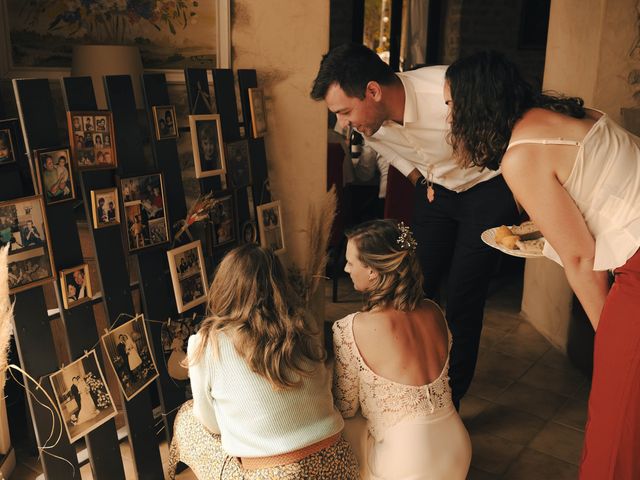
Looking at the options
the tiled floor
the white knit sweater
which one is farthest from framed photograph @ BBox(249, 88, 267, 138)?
the tiled floor

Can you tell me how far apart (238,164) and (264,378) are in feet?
3.66

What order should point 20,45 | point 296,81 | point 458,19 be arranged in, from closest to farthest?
point 20,45
point 296,81
point 458,19

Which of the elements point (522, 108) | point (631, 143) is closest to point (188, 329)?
point (522, 108)

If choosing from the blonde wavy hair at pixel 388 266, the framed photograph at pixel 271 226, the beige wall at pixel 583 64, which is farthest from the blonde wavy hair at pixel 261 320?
the beige wall at pixel 583 64

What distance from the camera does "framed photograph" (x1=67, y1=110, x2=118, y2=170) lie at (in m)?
2.05

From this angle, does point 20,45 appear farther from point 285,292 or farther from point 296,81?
point 285,292

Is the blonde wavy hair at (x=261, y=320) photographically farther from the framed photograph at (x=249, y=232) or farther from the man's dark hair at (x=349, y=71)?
the framed photograph at (x=249, y=232)

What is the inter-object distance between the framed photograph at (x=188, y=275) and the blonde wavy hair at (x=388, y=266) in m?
0.66

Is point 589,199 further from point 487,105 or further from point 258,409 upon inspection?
point 258,409

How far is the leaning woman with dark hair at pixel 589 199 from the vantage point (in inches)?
65.3

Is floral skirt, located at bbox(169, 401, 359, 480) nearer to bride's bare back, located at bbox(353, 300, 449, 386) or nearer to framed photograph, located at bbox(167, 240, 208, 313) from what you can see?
bride's bare back, located at bbox(353, 300, 449, 386)

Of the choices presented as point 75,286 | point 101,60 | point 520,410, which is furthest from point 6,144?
point 520,410

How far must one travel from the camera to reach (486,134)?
1.76 metres

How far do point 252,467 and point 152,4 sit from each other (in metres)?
1.80
